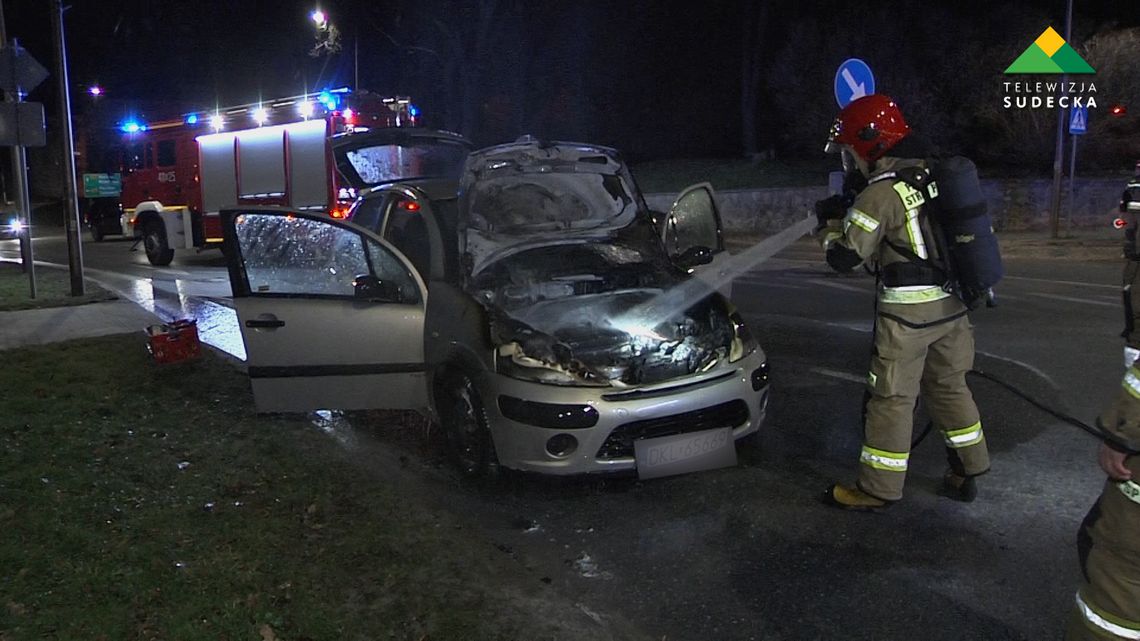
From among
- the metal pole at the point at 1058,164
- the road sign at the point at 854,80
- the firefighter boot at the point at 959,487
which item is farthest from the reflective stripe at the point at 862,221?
the metal pole at the point at 1058,164

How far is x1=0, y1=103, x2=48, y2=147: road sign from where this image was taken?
10516 millimetres

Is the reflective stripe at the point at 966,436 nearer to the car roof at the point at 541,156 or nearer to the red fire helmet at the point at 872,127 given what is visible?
the red fire helmet at the point at 872,127

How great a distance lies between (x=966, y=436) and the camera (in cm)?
448

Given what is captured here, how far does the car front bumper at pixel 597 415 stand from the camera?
4551mm

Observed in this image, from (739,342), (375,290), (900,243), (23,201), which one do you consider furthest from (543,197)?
(23,201)

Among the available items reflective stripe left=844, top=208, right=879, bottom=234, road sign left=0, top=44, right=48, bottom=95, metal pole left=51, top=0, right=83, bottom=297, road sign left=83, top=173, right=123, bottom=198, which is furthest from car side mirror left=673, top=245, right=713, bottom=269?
road sign left=83, top=173, right=123, bottom=198

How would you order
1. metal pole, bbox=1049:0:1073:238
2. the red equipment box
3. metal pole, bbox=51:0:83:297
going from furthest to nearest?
metal pole, bbox=1049:0:1073:238 < metal pole, bbox=51:0:83:297 < the red equipment box

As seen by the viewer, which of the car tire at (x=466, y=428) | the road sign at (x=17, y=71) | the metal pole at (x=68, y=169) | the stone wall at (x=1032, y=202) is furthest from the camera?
the stone wall at (x=1032, y=202)

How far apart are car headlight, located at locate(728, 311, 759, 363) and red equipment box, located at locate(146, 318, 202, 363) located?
478 centimetres

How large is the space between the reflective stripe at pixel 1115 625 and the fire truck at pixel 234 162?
1073 centimetres

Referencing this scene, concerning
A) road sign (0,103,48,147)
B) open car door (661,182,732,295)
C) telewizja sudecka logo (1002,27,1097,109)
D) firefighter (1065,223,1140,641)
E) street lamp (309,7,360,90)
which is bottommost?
firefighter (1065,223,1140,641)

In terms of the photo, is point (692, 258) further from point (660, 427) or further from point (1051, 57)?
point (1051, 57)

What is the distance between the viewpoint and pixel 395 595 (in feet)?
12.1

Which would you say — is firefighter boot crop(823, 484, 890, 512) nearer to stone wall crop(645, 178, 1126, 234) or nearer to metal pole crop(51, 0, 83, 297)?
metal pole crop(51, 0, 83, 297)
